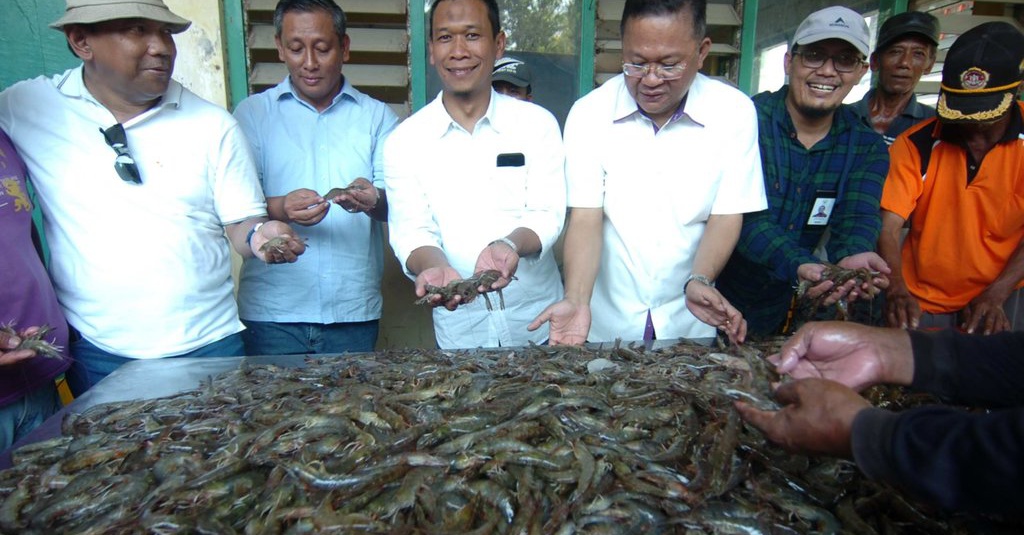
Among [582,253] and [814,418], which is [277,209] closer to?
[582,253]

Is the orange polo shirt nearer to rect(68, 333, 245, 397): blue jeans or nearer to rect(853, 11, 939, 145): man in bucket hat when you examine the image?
rect(853, 11, 939, 145): man in bucket hat

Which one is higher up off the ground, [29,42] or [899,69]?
[29,42]

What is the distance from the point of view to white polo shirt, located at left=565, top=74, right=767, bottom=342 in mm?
3285

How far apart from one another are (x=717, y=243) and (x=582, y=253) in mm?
714

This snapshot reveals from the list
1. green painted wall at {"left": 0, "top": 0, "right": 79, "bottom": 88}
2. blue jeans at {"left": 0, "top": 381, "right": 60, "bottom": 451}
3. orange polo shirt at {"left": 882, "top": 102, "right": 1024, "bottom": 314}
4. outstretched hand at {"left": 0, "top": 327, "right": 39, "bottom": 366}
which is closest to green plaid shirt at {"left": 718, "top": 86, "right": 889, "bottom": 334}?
orange polo shirt at {"left": 882, "top": 102, "right": 1024, "bottom": 314}

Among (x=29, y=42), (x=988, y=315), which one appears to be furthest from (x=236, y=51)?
(x=988, y=315)

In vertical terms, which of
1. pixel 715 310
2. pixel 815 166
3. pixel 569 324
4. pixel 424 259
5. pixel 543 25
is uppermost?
pixel 543 25

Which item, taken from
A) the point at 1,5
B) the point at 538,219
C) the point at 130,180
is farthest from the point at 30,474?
the point at 1,5

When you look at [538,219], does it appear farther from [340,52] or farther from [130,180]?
[130,180]

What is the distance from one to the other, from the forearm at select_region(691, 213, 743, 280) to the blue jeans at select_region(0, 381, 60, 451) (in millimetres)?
3199

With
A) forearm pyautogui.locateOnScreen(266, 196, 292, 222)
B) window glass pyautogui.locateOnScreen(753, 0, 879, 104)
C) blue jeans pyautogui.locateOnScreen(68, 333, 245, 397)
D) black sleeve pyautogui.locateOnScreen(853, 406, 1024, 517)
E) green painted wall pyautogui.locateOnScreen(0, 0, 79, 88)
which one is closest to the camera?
black sleeve pyautogui.locateOnScreen(853, 406, 1024, 517)

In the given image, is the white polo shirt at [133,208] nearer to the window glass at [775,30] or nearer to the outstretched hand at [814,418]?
the outstretched hand at [814,418]

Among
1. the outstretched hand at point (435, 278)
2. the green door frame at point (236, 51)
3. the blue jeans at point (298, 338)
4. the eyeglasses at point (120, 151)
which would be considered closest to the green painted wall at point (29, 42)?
the green door frame at point (236, 51)

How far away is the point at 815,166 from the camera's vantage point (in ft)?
11.4
